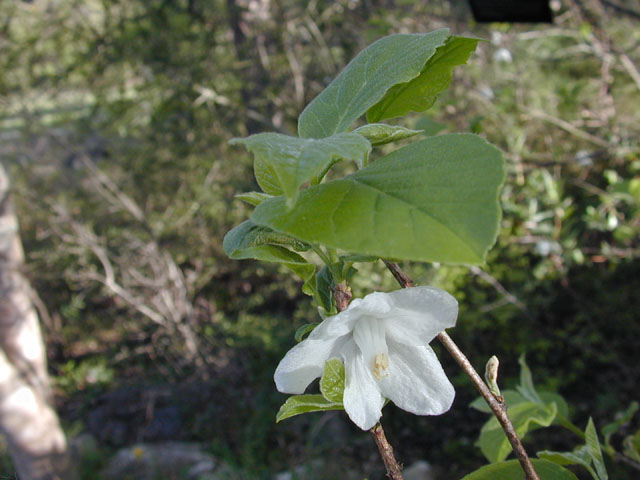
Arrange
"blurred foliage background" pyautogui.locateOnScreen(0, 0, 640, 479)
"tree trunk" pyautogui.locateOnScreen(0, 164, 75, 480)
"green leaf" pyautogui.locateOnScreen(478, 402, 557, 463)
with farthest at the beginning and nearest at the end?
"blurred foliage background" pyautogui.locateOnScreen(0, 0, 640, 479)
"tree trunk" pyautogui.locateOnScreen(0, 164, 75, 480)
"green leaf" pyautogui.locateOnScreen(478, 402, 557, 463)

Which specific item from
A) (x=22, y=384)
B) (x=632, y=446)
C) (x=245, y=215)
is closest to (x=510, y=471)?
(x=632, y=446)

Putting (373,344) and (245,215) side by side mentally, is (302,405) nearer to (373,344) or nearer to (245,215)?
(373,344)

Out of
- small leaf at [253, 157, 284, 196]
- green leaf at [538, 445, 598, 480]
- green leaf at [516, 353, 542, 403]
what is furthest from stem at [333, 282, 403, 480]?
green leaf at [516, 353, 542, 403]

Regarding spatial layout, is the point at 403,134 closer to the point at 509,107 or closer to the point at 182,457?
the point at 509,107

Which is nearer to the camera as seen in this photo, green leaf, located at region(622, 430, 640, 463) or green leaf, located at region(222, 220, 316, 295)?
green leaf, located at region(222, 220, 316, 295)

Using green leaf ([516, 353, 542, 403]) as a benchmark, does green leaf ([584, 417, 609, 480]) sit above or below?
above

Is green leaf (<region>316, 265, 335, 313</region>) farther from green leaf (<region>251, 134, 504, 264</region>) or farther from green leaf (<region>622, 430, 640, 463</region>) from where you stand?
green leaf (<region>622, 430, 640, 463</region>)

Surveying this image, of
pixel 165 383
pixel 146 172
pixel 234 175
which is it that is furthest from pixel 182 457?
pixel 146 172
